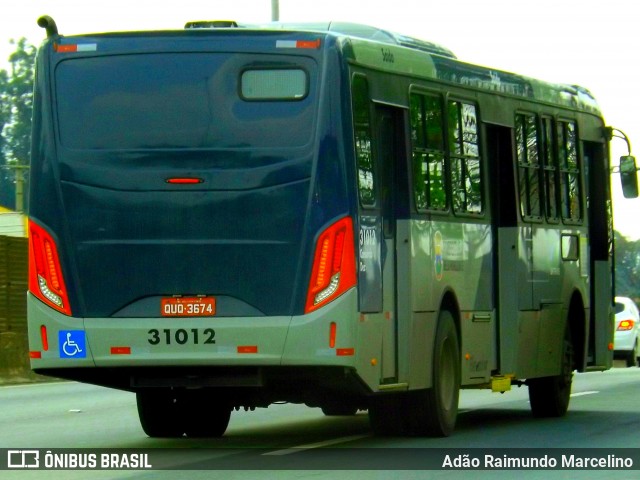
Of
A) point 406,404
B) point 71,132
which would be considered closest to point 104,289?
point 71,132

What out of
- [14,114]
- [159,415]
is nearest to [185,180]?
[159,415]

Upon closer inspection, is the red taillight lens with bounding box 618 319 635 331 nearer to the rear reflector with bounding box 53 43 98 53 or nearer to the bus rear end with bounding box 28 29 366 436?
the bus rear end with bounding box 28 29 366 436

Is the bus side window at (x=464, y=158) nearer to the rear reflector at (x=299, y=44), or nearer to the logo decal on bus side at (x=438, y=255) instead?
the logo decal on bus side at (x=438, y=255)

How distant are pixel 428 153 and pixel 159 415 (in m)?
3.17

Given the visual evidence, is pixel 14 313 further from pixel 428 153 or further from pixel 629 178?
pixel 428 153

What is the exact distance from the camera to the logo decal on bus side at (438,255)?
1548 centimetres

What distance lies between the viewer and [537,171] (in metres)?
18.5

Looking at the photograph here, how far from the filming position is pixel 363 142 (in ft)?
45.7

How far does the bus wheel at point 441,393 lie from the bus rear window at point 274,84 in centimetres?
287

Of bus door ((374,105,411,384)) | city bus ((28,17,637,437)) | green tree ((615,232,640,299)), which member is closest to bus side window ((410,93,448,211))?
bus door ((374,105,411,384))

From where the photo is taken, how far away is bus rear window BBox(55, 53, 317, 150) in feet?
44.2

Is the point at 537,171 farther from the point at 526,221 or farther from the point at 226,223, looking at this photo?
the point at 226,223

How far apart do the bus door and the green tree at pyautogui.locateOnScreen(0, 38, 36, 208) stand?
4218 inches

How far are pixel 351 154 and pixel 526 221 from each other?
4.77 metres
